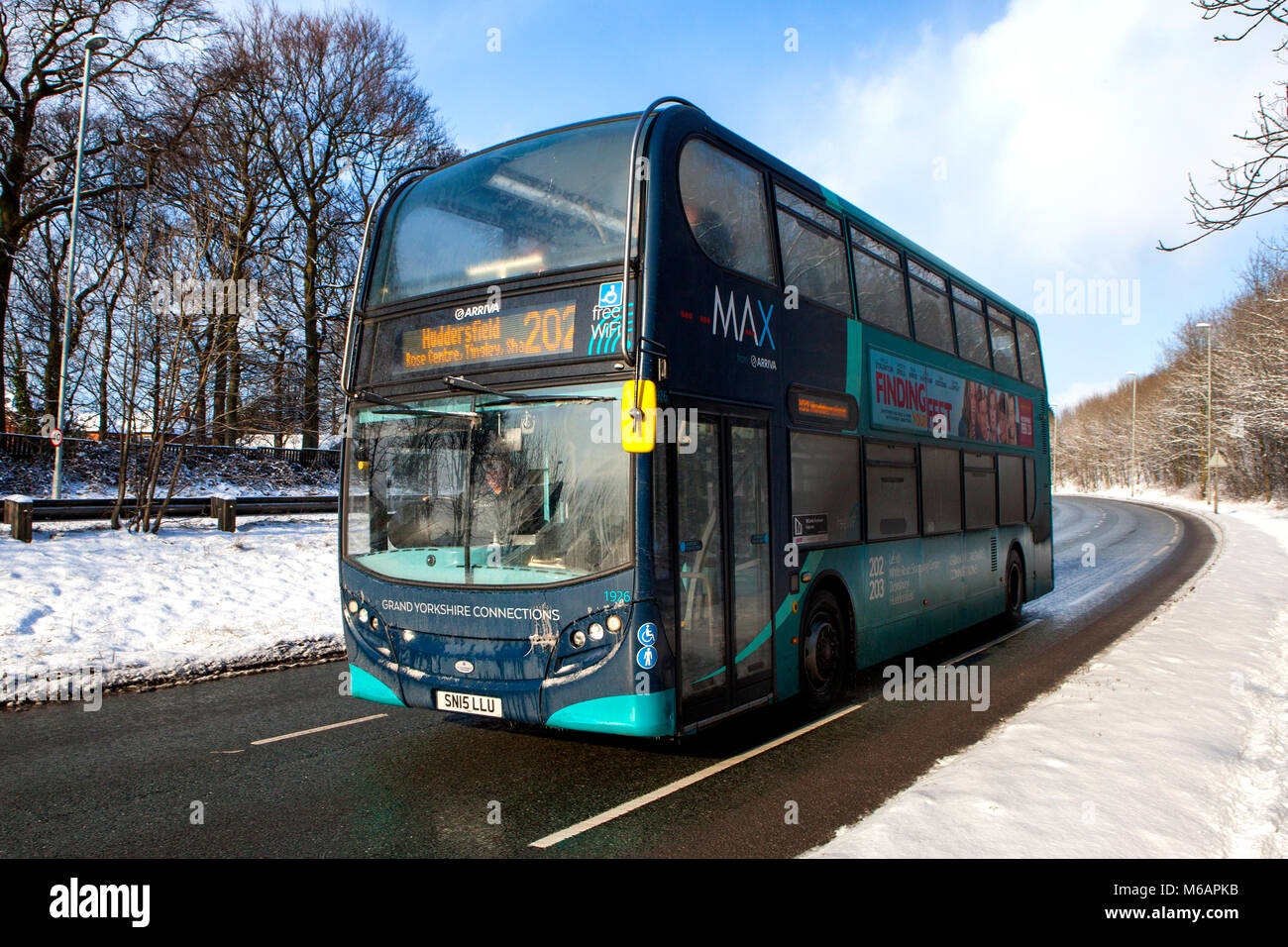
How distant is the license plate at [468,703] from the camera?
5.20 meters

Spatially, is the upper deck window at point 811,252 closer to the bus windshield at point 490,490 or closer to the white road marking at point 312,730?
the bus windshield at point 490,490

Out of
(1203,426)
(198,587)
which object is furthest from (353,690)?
(1203,426)

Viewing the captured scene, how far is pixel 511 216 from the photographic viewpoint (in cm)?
574

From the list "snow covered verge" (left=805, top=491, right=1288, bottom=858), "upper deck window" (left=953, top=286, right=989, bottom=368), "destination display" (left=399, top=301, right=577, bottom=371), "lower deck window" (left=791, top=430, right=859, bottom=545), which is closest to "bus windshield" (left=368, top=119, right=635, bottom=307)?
"destination display" (left=399, top=301, right=577, bottom=371)

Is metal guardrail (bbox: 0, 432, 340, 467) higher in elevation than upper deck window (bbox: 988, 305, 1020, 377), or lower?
lower

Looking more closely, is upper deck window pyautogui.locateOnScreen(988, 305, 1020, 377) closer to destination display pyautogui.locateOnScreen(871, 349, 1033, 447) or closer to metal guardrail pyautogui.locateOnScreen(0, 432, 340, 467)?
destination display pyautogui.locateOnScreen(871, 349, 1033, 447)

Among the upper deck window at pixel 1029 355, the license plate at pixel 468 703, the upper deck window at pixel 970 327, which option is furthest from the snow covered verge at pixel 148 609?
the upper deck window at pixel 1029 355

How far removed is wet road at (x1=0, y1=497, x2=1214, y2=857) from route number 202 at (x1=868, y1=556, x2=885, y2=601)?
967 millimetres

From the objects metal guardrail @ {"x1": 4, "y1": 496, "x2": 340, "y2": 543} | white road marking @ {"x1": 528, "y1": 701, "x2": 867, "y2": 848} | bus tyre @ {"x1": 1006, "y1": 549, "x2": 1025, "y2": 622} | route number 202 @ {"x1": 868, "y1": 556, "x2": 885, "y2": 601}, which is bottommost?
white road marking @ {"x1": 528, "y1": 701, "x2": 867, "y2": 848}

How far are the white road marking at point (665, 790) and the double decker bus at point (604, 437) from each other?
37 cm

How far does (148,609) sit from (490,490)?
7.17 meters

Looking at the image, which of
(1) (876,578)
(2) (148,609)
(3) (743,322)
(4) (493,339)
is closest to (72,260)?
(2) (148,609)

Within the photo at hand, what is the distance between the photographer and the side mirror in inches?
191

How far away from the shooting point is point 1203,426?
51844mm
